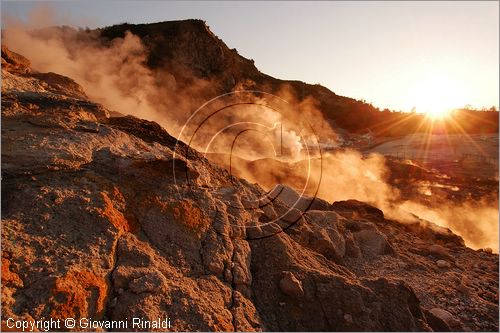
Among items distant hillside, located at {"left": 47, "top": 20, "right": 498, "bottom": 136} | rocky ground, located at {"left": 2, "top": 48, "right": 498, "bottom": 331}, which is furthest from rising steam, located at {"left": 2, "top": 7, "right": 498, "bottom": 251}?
rocky ground, located at {"left": 2, "top": 48, "right": 498, "bottom": 331}

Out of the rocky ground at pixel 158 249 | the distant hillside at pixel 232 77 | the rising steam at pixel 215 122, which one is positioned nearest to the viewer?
the rocky ground at pixel 158 249

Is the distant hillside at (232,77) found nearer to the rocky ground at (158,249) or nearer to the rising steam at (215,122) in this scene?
the rising steam at (215,122)

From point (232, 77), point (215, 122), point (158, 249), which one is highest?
point (232, 77)

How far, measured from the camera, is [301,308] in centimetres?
335

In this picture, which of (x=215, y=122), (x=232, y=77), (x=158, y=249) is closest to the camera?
(x=158, y=249)

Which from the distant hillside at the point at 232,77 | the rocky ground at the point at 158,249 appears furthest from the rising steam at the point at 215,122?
the rocky ground at the point at 158,249

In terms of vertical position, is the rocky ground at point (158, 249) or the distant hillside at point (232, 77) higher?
the distant hillside at point (232, 77)

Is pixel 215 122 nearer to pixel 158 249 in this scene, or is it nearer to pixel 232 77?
pixel 232 77

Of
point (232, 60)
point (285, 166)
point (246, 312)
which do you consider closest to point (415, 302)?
point (246, 312)

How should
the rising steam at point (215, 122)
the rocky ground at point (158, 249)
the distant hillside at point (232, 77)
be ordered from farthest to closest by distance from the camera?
1. the distant hillside at point (232, 77)
2. the rising steam at point (215, 122)
3. the rocky ground at point (158, 249)

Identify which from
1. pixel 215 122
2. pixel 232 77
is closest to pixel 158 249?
pixel 215 122

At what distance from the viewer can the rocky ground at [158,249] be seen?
2.70 meters

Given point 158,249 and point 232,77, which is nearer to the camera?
point 158,249

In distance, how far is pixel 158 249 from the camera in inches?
129
